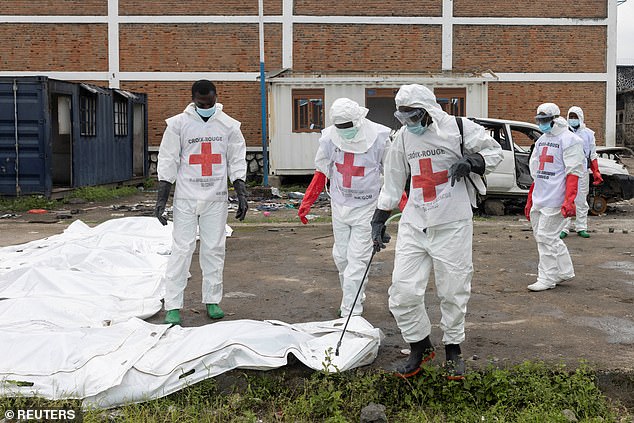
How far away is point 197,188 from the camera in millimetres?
6422

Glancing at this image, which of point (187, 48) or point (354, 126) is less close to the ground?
point (187, 48)

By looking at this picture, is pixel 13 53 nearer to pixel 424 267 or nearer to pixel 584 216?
pixel 584 216

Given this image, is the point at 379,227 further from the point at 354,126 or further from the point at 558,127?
the point at 558,127

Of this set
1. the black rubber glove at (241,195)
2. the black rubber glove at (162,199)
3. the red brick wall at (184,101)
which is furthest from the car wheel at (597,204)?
the red brick wall at (184,101)

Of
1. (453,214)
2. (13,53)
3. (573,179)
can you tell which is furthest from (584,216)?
(13,53)

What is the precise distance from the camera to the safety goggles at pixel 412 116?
4.89m

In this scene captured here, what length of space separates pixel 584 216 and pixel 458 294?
8.02 metres

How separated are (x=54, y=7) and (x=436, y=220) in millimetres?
22361

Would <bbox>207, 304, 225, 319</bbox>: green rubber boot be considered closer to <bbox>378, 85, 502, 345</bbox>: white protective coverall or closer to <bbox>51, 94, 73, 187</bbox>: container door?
<bbox>378, 85, 502, 345</bbox>: white protective coverall

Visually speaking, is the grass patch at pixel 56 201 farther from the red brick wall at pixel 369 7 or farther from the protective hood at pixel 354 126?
the protective hood at pixel 354 126

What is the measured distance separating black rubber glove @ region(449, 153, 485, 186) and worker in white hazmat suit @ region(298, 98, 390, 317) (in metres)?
1.61

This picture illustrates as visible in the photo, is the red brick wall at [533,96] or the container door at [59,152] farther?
the red brick wall at [533,96]

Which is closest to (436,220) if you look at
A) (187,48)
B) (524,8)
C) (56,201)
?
(56,201)

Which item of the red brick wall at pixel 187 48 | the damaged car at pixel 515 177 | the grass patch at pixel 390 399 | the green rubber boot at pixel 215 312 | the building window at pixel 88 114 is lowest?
the grass patch at pixel 390 399
